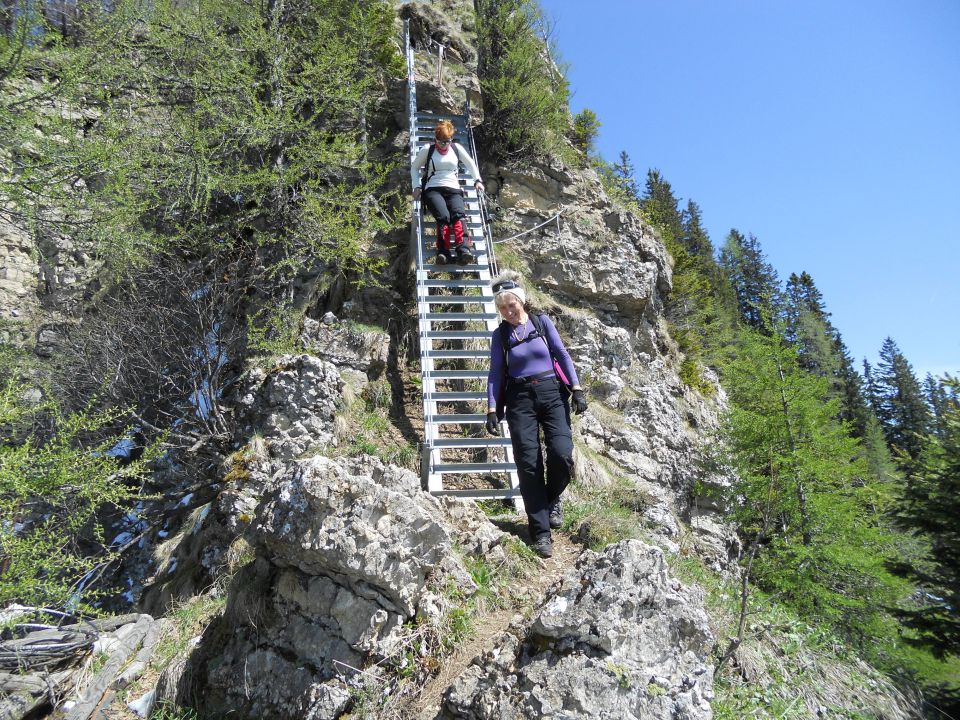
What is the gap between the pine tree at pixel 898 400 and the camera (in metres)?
46.1

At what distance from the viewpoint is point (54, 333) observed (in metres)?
9.12

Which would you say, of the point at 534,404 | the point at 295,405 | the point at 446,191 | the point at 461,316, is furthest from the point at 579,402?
the point at 446,191

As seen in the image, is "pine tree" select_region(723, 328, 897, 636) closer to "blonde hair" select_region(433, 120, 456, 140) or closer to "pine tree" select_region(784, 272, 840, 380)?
"blonde hair" select_region(433, 120, 456, 140)

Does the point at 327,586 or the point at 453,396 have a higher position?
the point at 453,396

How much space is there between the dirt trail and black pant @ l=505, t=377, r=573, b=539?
30 centimetres

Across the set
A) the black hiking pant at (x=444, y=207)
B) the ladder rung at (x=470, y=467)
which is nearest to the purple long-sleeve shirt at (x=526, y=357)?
the ladder rung at (x=470, y=467)

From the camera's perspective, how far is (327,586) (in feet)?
11.9

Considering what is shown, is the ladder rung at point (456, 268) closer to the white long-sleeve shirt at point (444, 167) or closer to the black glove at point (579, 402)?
Result: the white long-sleeve shirt at point (444, 167)

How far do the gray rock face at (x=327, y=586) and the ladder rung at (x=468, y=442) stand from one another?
163 cm

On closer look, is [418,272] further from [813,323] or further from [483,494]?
[813,323]

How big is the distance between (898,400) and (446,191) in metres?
56.7

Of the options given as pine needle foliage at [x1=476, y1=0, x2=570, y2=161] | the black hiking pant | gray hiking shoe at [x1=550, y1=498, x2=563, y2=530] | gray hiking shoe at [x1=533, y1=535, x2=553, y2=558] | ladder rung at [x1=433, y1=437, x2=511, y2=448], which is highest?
pine needle foliage at [x1=476, y1=0, x2=570, y2=161]

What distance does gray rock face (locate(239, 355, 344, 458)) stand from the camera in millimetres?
6426

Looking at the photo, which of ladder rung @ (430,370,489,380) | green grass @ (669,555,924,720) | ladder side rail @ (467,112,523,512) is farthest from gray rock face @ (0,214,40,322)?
green grass @ (669,555,924,720)
